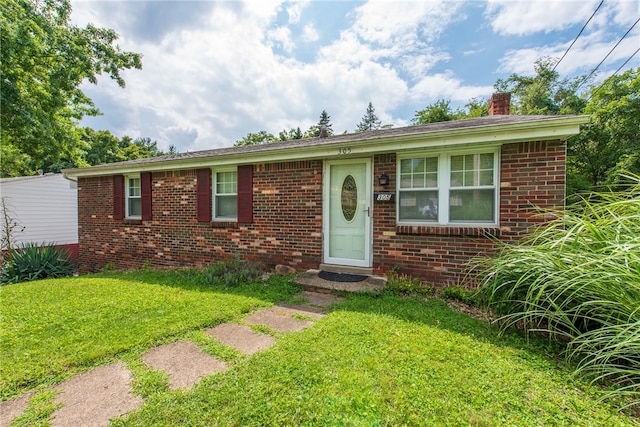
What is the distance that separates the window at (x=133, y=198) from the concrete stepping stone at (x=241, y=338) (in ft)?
20.3

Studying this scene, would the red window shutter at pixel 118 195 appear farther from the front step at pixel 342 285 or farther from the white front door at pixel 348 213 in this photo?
the white front door at pixel 348 213

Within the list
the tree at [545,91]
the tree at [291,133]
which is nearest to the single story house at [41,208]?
the tree at [291,133]

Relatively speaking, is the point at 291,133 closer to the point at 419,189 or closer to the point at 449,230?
the point at 419,189

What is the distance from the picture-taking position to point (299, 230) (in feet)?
18.6

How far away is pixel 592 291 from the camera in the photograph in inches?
94.6

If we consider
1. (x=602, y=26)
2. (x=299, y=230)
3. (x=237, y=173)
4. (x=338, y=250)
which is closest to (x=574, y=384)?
(x=338, y=250)

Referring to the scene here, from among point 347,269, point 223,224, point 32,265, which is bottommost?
point 32,265

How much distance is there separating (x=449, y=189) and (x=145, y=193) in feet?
24.5

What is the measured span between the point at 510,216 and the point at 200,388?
460cm

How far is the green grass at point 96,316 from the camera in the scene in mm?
2451

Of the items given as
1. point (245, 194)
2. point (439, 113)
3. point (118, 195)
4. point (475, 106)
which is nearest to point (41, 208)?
point (118, 195)

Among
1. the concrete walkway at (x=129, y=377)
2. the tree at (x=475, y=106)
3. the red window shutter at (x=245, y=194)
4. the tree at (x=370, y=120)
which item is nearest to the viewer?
the concrete walkway at (x=129, y=377)

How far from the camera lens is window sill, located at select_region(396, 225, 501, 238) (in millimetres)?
4258

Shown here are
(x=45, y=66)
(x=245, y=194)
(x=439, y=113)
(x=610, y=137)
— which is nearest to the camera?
(x=245, y=194)
